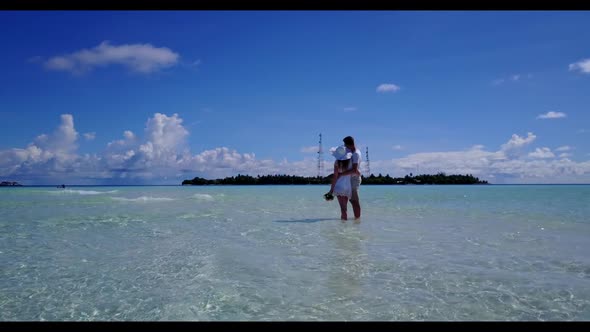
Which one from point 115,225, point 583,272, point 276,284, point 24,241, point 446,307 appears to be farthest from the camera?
point 115,225

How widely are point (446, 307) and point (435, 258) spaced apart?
2.25 metres

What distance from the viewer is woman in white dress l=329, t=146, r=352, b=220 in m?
11.0

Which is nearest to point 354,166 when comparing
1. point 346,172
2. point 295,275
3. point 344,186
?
point 346,172

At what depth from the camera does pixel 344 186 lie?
11031mm

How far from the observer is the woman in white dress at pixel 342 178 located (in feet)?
35.9

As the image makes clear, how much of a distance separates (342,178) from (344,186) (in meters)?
0.23

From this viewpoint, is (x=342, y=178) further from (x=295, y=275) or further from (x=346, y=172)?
(x=295, y=275)

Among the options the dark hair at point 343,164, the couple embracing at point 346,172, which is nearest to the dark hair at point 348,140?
the couple embracing at point 346,172

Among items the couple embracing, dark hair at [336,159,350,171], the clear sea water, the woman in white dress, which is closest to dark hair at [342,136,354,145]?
the couple embracing

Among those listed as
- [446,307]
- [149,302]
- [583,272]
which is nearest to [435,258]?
[583,272]

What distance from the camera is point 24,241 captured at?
24.9 feet

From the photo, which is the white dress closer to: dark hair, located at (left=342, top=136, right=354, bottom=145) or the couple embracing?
the couple embracing

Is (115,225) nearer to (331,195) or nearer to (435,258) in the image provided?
(331,195)

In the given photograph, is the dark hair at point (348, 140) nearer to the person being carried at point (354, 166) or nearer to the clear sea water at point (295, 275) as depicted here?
the person being carried at point (354, 166)
